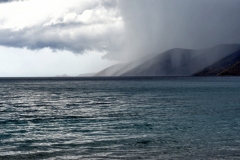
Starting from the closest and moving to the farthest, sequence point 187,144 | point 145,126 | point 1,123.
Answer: point 187,144
point 145,126
point 1,123

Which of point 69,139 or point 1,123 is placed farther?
point 1,123

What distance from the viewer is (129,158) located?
25.0 m

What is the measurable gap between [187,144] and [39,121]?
22200mm

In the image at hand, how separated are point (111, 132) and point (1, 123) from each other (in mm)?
15826

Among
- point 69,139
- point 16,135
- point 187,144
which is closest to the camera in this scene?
point 187,144

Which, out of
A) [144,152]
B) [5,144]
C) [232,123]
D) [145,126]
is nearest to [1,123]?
[5,144]

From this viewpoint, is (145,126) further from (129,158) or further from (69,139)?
(129,158)

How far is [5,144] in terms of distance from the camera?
30.3 meters

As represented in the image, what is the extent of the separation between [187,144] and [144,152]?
15.7 feet

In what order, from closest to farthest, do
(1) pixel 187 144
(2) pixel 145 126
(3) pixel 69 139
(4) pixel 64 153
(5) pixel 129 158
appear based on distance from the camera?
(5) pixel 129 158, (4) pixel 64 153, (1) pixel 187 144, (3) pixel 69 139, (2) pixel 145 126

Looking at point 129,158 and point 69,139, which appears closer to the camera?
point 129,158

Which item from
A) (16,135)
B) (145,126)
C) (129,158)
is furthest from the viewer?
(145,126)

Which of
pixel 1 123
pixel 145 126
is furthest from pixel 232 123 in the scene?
pixel 1 123

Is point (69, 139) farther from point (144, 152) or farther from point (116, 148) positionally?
point (144, 152)
